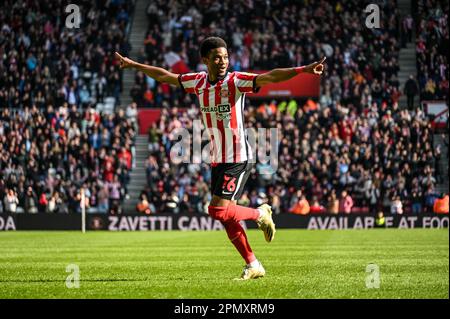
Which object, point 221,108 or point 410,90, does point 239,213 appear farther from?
point 410,90

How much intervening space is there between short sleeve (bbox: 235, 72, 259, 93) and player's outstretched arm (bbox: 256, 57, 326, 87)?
0.10 metres

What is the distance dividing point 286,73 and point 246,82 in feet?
2.61

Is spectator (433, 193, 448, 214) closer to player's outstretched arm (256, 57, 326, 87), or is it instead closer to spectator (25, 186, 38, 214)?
spectator (25, 186, 38, 214)

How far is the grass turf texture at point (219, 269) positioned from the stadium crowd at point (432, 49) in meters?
17.9

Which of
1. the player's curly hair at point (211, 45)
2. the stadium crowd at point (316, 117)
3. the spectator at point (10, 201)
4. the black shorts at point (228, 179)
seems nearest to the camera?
the player's curly hair at point (211, 45)

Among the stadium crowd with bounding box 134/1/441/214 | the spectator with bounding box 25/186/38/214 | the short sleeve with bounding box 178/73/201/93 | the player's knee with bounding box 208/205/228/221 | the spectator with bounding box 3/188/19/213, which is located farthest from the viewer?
the stadium crowd with bounding box 134/1/441/214

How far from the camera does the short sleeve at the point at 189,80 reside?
12.4 metres

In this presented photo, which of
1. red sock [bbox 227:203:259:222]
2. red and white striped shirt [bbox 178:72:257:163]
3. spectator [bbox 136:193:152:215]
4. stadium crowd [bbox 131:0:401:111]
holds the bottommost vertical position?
spectator [bbox 136:193:152:215]

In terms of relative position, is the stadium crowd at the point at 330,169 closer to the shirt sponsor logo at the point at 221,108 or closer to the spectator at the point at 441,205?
the spectator at the point at 441,205

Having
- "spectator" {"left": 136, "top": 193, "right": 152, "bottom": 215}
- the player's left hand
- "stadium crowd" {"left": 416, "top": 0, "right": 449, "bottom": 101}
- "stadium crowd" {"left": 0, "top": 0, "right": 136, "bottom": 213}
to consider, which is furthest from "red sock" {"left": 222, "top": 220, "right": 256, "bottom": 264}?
"stadium crowd" {"left": 416, "top": 0, "right": 449, "bottom": 101}

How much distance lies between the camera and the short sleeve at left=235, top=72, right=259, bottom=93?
11867 mm

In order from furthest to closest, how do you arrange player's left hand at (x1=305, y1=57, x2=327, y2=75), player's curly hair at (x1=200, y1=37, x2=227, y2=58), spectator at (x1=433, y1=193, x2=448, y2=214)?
spectator at (x1=433, y1=193, x2=448, y2=214), player's curly hair at (x1=200, y1=37, x2=227, y2=58), player's left hand at (x1=305, y1=57, x2=327, y2=75)

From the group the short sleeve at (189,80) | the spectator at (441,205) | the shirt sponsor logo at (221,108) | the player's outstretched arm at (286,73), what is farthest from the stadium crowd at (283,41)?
the player's outstretched arm at (286,73)
